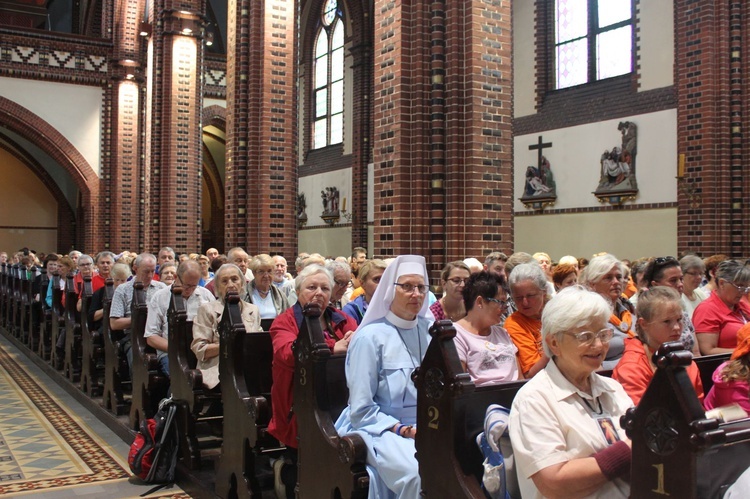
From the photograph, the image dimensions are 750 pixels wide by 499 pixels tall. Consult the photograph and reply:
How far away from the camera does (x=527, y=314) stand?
4.29 m

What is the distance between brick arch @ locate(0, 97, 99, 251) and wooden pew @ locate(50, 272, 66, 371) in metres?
11.7

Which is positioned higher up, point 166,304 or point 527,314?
point 527,314

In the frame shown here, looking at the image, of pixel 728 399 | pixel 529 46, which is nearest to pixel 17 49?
pixel 529 46

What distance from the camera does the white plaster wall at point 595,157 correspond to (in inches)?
535

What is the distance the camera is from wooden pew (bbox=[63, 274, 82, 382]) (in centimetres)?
895

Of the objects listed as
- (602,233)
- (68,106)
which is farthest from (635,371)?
(68,106)

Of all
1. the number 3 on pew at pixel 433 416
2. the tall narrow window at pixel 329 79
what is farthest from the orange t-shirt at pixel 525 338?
the tall narrow window at pixel 329 79

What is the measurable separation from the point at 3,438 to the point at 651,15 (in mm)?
12877

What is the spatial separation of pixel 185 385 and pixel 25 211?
23.0 meters

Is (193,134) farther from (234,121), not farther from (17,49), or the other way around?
(17,49)

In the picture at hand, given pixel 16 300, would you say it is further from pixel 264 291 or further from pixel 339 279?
pixel 264 291

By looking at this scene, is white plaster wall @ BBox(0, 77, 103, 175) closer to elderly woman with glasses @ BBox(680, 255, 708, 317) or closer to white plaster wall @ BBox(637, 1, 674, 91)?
white plaster wall @ BBox(637, 1, 674, 91)

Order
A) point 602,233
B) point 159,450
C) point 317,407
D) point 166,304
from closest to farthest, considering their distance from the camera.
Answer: point 317,407 < point 159,450 < point 166,304 < point 602,233

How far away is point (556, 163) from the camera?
52.0 ft
